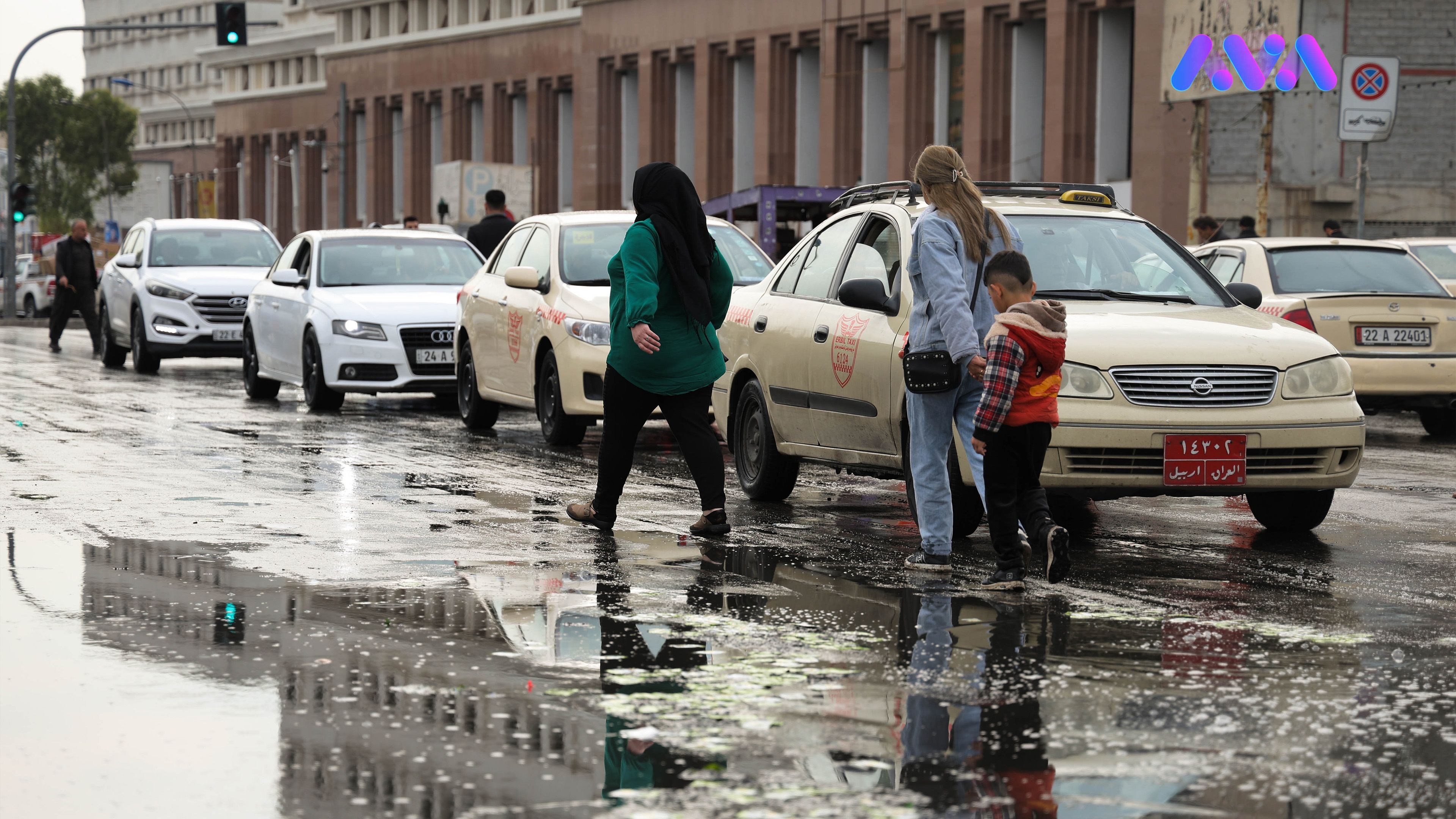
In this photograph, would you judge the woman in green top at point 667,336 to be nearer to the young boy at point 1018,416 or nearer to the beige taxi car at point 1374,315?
the young boy at point 1018,416

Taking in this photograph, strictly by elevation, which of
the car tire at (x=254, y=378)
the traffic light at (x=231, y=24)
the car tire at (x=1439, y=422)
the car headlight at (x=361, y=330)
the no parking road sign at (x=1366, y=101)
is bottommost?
the car tire at (x=1439, y=422)

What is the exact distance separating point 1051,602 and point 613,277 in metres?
2.91

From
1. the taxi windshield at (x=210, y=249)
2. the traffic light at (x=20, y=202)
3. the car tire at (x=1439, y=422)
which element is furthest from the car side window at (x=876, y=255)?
the traffic light at (x=20, y=202)

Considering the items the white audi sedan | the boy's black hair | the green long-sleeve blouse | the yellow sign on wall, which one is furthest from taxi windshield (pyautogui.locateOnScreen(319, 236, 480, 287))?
the yellow sign on wall

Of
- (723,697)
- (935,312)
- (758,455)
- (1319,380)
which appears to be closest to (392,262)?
(758,455)

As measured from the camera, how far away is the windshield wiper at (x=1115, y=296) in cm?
1007

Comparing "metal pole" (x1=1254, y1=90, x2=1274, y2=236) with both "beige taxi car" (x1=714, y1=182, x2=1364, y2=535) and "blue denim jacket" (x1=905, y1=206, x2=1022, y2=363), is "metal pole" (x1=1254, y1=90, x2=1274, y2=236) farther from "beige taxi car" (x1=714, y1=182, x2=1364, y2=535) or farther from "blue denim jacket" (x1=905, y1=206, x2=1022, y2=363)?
"blue denim jacket" (x1=905, y1=206, x2=1022, y2=363)

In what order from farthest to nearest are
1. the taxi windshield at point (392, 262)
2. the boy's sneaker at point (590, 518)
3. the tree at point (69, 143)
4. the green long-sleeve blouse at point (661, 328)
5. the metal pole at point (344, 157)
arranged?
the tree at point (69, 143) → the metal pole at point (344, 157) → the taxi windshield at point (392, 262) → the boy's sneaker at point (590, 518) → the green long-sleeve blouse at point (661, 328)

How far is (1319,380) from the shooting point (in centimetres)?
963

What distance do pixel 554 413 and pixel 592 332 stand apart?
Answer: 0.73 m

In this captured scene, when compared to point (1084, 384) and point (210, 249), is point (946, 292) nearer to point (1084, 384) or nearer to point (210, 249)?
point (1084, 384)

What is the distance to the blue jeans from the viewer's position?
8.53 meters

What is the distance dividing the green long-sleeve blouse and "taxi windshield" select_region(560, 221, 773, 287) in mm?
5394

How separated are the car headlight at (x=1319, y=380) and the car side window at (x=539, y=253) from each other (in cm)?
702
